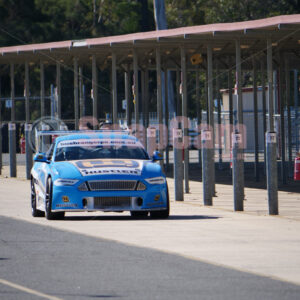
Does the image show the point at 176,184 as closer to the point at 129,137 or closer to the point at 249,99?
the point at 129,137

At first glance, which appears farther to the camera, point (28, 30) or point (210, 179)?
point (28, 30)

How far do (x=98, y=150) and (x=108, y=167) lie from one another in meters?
1.34

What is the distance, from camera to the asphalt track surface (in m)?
9.51

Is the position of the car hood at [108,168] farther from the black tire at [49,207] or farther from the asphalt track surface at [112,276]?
the asphalt track surface at [112,276]

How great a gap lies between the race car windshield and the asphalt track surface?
4299 millimetres

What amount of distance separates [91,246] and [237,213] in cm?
613

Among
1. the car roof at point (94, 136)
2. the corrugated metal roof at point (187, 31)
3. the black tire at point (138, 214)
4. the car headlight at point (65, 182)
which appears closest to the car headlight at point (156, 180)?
the black tire at point (138, 214)

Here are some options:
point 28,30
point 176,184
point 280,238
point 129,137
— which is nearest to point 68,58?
point 176,184

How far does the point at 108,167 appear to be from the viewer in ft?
55.9

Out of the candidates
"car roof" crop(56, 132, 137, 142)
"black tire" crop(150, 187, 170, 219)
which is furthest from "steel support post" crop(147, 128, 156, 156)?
"black tire" crop(150, 187, 170, 219)

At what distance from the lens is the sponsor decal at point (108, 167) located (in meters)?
16.9

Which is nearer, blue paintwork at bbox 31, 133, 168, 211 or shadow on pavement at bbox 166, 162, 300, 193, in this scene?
blue paintwork at bbox 31, 133, 168, 211

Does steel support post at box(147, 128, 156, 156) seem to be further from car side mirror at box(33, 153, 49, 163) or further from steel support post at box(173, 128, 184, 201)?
car side mirror at box(33, 153, 49, 163)

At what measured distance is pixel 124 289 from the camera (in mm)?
9781
